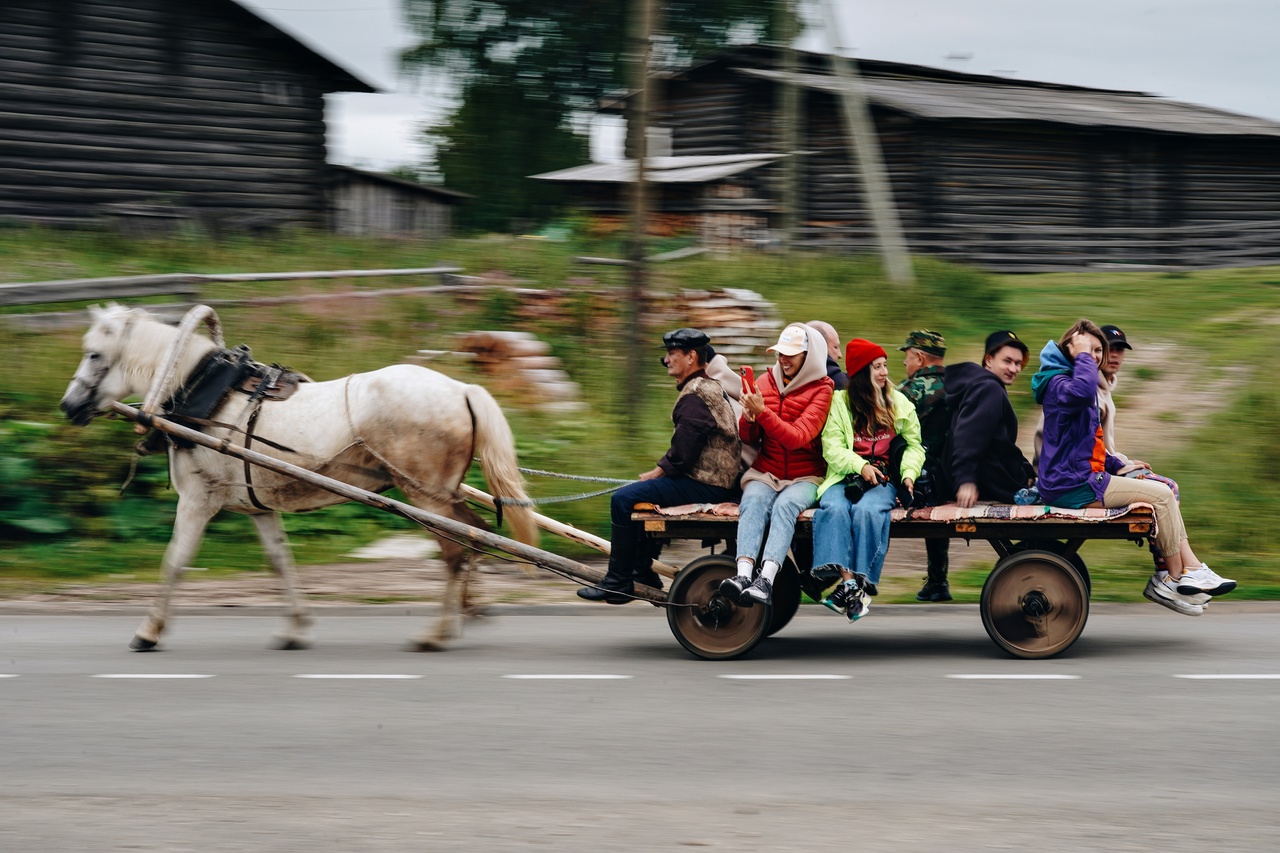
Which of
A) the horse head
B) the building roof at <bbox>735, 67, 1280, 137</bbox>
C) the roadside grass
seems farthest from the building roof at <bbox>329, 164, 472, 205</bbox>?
the horse head

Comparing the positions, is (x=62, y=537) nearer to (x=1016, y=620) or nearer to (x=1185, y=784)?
(x=1016, y=620)

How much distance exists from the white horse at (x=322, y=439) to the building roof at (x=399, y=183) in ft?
73.8

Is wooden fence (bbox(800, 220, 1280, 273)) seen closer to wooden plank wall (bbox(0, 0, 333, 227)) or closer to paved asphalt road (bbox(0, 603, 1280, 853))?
wooden plank wall (bbox(0, 0, 333, 227))

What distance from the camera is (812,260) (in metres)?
21.0

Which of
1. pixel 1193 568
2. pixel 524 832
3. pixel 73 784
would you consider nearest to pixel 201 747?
pixel 73 784

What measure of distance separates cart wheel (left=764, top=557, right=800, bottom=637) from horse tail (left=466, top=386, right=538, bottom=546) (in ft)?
5.06

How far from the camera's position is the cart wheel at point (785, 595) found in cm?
750

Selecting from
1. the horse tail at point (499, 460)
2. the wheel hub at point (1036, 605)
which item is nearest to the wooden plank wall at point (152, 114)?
the horse tail at point (499, 460)

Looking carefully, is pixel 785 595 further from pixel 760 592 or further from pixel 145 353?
pixel 145 353

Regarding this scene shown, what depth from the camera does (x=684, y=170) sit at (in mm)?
27844

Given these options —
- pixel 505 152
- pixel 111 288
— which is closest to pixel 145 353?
pixel 111 288

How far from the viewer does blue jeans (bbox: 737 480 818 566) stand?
276 inches

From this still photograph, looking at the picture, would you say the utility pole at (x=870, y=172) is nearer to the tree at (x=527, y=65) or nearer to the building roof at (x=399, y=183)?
the building roof at (x=399, y=183)

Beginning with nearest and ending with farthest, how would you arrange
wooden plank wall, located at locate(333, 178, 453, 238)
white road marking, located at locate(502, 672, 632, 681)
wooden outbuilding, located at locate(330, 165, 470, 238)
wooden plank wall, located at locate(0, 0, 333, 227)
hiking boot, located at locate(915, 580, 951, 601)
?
white road marking, located at locate(502, 672, 632, 681)
hiking boot, located at locate(915, 580, 951, 601)
wooden plank wall, located at locate(0, 0, 333, 227)
wooden outbuilding, located at locate(330, 165, 470, 238)
wooden plank wall, located at locate(333, 178, 453, 238)
